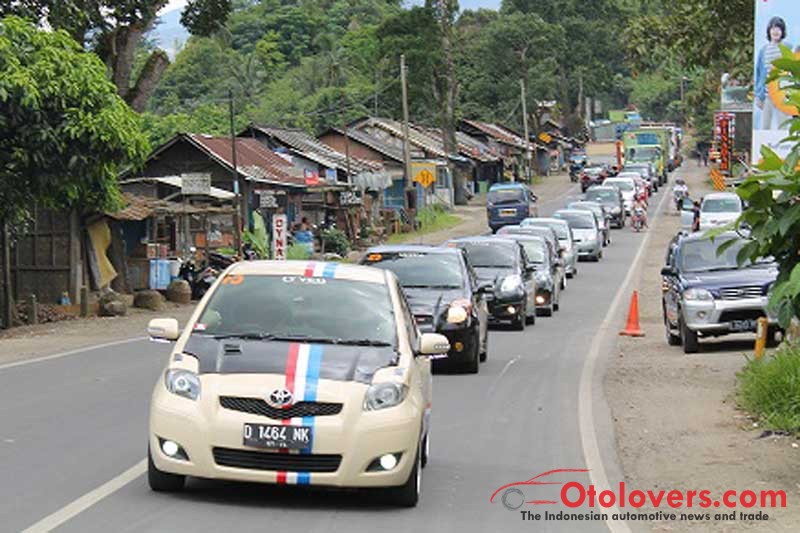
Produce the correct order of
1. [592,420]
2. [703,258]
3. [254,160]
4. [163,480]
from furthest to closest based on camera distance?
[254,160], [703,258], [592,420], [163,480]

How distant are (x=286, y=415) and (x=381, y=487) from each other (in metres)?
0.83

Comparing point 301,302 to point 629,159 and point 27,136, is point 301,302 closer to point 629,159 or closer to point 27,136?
point 27,136

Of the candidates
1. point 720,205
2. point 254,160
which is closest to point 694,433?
point 720,205

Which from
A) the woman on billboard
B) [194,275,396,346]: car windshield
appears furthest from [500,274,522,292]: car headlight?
[194,275,396,346]: car windshield

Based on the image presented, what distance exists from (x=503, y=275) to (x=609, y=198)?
40.8 metres

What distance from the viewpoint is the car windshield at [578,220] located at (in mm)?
48719

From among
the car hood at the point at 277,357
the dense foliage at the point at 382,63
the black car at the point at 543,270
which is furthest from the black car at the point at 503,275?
the dense foliage at the point at 382,63

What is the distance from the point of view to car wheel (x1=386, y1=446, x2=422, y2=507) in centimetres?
906

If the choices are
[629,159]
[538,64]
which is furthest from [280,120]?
[538,64]

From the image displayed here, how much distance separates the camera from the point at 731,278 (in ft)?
68.7

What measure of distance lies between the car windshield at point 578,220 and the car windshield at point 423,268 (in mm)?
29542

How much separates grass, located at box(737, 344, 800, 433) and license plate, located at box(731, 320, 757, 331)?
16.3 ft

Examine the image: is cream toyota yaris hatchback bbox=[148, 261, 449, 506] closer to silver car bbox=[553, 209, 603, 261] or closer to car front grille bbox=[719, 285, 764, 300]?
car front grille bbox=[719, 285, 764, 300]

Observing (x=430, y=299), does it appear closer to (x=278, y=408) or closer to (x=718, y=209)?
(x=278, y=408)
